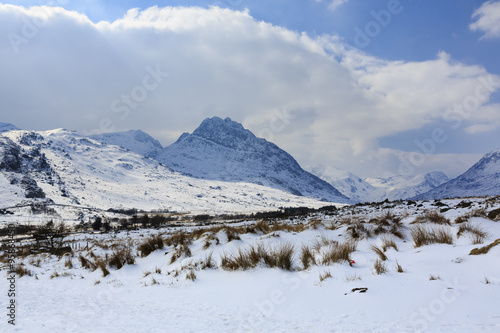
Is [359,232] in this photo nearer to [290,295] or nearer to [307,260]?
[307,260]

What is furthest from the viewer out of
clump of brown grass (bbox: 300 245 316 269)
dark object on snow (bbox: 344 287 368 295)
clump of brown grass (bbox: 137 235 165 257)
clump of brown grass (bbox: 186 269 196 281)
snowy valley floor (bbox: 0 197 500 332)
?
clump of brown grass (bbox: 137 235 165 257)

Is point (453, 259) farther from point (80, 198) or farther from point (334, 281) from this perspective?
point (80, 198)

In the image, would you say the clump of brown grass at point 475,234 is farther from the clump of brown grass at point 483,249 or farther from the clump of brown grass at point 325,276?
the clump of brown grass at point 325,276

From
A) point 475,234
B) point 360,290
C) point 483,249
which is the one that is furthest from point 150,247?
point 475,234

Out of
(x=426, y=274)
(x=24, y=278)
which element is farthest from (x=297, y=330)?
(x=24, y=278)

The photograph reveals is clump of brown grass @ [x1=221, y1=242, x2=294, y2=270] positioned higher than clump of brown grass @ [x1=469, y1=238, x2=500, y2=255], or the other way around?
clump of brown grass @ [x1=469, y1=238, x2=500, y2=255]

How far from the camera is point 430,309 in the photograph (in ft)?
10.6

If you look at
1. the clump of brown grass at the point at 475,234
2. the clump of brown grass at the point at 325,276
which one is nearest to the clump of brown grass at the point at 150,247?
the clump of brown grass at the point at 325,276

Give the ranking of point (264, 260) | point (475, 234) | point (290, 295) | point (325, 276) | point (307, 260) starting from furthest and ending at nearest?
point (475, 234)
point (264, 260)
point (307, 260)
point (325, 276)
point (290, 295)

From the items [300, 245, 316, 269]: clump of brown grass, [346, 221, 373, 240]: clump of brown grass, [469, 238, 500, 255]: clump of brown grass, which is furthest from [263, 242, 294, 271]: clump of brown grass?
[346, 221, 373, 240]: clump of brown grass

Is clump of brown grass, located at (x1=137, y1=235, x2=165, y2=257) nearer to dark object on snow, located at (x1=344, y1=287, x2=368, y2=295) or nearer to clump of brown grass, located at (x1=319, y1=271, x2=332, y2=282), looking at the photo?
clump of brown grass, located at (x1=319, y1=271, x2=332, y2=282)

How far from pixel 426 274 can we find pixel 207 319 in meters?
3.51

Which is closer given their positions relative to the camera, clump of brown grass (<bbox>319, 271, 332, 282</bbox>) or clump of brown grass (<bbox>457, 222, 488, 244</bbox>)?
clump of brown grass (<bbox>319, 271, 332, 282</bbox>)

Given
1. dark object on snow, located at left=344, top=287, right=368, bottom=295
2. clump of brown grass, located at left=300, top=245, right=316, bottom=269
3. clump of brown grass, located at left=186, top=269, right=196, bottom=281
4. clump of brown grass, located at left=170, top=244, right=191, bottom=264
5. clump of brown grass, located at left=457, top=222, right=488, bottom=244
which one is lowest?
clump of brown grass, located at left=186, top=269, right=196, bottom=281
